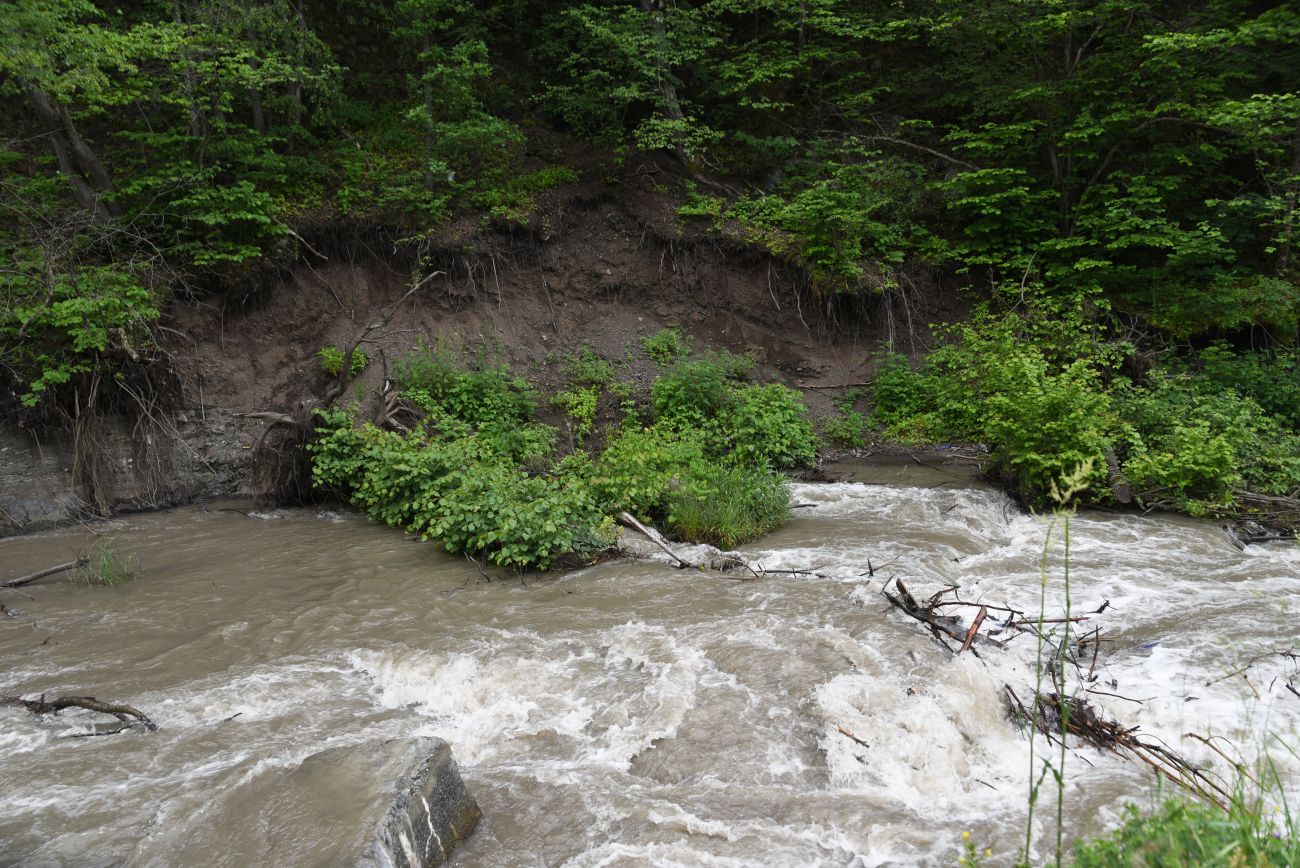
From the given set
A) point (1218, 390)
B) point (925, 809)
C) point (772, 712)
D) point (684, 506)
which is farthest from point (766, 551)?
point (1218, 390)

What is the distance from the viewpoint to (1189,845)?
212 centimetres

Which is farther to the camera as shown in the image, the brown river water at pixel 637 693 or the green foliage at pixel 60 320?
the green foliage at pixel 60 320

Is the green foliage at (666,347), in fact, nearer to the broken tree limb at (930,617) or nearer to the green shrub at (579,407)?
the green shrub at (579,407)

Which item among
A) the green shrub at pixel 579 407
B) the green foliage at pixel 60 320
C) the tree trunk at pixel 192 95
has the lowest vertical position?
the green shrub at pixel 579 407

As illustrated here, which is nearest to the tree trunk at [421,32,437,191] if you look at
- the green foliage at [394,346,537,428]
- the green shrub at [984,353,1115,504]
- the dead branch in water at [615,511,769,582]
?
the green foliage at [394,346,537,428]

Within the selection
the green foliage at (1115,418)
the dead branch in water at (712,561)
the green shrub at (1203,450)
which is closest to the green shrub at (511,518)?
the dead branch in water at (712,561)

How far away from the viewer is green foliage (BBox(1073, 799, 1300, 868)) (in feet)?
6.49

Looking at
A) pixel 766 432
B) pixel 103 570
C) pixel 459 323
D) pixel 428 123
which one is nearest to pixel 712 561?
pixel 766 432

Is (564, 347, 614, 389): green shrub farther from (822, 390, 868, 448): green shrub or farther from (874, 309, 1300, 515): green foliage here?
(874, 309, 1300, 515): green foliage

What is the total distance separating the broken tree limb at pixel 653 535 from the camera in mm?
7777

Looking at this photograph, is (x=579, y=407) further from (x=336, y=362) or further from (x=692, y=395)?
(x=336, y=362)

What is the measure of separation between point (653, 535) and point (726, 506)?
41.4 inches

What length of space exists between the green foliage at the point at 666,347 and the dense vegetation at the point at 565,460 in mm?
535

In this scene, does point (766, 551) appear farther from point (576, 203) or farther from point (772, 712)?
point (576, 203)
